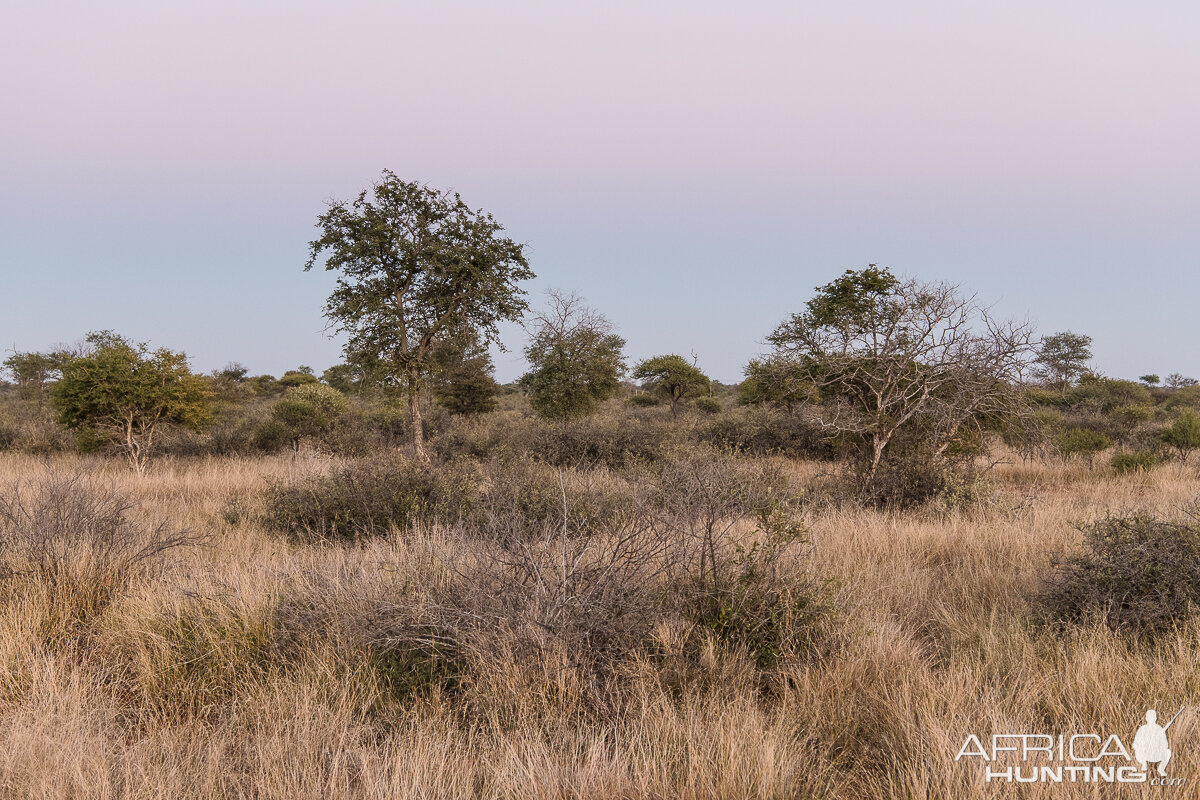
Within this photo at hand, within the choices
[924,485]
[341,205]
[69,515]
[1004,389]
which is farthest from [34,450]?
[1004,389]

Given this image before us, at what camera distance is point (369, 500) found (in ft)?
26.8

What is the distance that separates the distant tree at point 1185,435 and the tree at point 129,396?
84.3 ft

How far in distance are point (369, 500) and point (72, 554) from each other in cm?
334

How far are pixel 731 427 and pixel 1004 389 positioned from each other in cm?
983

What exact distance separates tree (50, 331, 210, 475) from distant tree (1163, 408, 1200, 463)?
25.7 meters

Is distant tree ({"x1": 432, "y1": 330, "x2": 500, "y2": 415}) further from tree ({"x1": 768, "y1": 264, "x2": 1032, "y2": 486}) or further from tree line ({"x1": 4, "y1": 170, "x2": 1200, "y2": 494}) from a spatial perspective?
tree ({"x1": 768, "y1": 264, "x2": 1032, "y2": 486})

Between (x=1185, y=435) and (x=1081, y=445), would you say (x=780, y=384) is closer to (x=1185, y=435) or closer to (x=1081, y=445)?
(x=1081, y=445)

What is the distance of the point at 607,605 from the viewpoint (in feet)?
12.4

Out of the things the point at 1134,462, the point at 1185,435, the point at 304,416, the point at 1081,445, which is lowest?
the point at 1134,462

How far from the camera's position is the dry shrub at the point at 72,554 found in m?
4.73

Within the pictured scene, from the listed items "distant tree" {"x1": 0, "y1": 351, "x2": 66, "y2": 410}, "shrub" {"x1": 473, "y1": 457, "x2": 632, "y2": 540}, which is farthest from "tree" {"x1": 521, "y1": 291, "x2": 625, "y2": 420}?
"distant tree" {"x1": 0, "y1": 351, "x2": 66, "y2": 410}

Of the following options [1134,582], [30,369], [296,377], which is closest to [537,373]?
[1134,582]

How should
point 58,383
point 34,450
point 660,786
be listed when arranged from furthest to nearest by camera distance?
point 34,450
point 58,383
point 660,786

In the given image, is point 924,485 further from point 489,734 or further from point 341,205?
point 341,205
